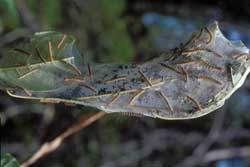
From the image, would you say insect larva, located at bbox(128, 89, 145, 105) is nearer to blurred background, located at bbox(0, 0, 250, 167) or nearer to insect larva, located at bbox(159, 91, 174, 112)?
insect larva, located at bbox(159, 91, 174, 112)

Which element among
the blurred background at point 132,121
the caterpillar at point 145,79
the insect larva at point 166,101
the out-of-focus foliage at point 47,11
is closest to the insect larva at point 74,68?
the caterpillar at point 145,79

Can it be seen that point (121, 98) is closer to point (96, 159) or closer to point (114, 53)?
point (96, 159)

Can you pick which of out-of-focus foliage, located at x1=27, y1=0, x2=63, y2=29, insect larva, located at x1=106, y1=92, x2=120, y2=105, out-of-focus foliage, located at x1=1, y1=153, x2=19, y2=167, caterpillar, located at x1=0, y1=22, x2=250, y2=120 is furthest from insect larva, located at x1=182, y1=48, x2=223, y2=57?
out-of-focus foliage, located at x1=27, y1=0, x2=63, y2=29

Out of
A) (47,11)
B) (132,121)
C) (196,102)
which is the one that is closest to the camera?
(196,102)

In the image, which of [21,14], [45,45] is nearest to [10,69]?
[45,45]

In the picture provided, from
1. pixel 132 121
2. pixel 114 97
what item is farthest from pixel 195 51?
pixel 132 121

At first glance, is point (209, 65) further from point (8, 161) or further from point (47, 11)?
point (47, 11)

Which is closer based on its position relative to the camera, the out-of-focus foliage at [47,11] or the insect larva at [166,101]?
the insect larva at [166,101]

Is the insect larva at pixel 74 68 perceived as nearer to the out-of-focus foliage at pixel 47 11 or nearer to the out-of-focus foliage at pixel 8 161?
the out-of-focus foliage at pixel 8 161
